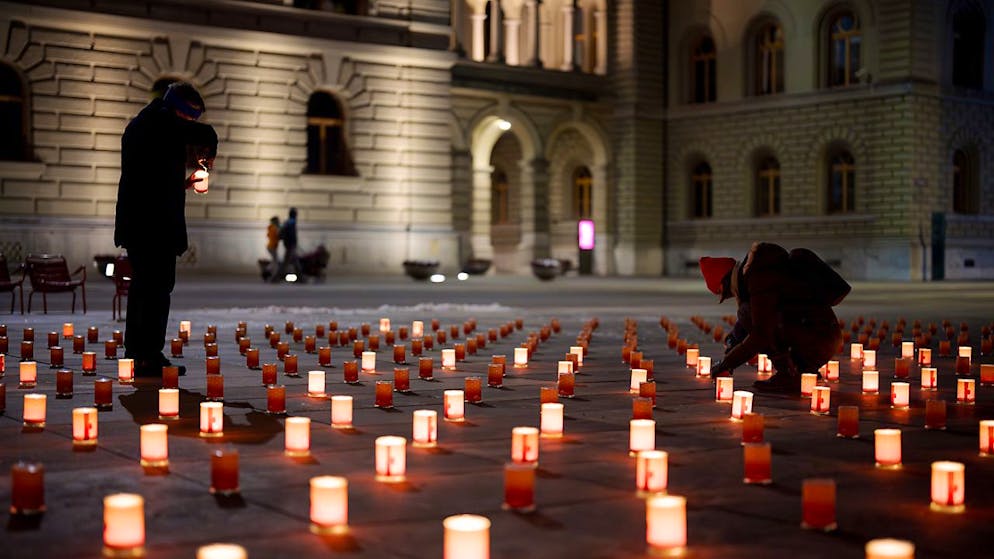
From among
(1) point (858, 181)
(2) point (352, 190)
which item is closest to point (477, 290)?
(2) point (352, 190)

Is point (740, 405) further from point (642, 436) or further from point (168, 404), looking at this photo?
point (168, 404)

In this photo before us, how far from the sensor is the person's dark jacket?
9172 millimetres

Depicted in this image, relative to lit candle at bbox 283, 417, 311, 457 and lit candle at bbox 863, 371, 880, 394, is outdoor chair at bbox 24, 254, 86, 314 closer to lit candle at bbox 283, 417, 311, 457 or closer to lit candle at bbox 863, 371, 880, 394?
lit candle at bbox 863, 371, 880, 394

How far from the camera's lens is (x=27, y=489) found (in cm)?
448

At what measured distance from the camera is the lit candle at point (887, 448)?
562cm

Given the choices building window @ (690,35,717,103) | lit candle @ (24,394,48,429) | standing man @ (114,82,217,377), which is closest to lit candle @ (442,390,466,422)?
lit candle @ (24,394,48,429)

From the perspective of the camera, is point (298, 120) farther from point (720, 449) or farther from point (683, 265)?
point (720, 449)

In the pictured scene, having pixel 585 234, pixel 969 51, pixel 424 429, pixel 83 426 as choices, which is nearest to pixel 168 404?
pixel 83 426

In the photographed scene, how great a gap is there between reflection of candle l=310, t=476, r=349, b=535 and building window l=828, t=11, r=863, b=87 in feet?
125

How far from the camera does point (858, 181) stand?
3997 cm

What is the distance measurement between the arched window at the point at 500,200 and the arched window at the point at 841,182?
13.7 meters

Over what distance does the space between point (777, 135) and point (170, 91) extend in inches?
1379

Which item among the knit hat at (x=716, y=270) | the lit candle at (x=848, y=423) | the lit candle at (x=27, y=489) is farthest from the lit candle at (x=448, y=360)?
the lit candle at (x=27, y=489)

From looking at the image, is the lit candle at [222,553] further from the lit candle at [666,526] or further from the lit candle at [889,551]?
→ the lit candle at [889,551]
